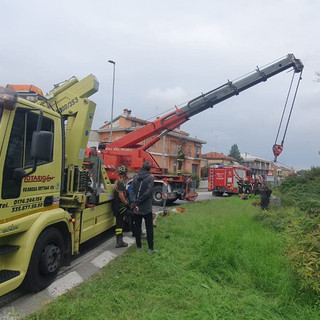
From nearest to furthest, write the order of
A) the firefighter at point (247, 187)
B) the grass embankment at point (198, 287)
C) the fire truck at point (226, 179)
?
1. the grass embankment at point (198, 287)
2. the fire truck at point (226, 179)
3. the firefighter at point (247, 187)

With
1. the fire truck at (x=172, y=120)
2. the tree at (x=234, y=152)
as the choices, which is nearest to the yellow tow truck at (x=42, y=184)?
the fire truck at (x=172, y=120)

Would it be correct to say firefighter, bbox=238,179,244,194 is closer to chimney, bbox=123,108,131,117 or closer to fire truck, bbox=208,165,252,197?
fire truck, bbox=208,165,252,197

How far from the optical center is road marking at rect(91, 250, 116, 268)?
492 cm

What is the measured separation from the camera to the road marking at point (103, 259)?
4923mm

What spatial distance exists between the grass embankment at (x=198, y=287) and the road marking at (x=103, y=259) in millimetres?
245

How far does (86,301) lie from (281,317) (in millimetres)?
2144

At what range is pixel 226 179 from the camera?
21.8m

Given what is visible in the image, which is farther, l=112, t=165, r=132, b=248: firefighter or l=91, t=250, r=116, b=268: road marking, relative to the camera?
l=112, t=165, r=132, b=248: firefighter

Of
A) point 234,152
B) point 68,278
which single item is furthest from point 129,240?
point 234,152

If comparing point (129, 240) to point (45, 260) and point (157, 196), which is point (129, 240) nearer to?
point (45, 260)

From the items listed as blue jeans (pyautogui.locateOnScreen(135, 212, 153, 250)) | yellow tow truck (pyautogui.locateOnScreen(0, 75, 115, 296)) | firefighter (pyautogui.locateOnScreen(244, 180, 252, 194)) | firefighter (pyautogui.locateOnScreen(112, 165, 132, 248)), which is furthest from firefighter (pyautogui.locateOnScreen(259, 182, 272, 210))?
firefighter (pyautogui.locateOnScreen(244, 180, 252, 194))

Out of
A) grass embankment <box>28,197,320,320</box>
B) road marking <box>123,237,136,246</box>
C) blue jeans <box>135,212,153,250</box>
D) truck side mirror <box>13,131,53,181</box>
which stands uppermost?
truck side mirror <box>13,131,53,181</box>

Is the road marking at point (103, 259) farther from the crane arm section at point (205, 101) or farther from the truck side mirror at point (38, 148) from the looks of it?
the crane arm section at point (205, 101)

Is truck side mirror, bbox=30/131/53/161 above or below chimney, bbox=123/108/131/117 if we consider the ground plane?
below
